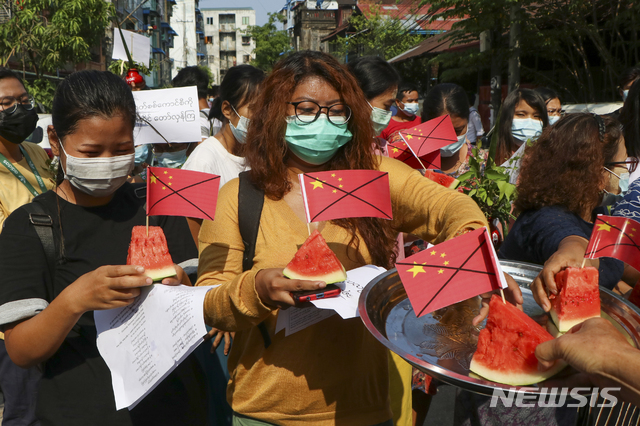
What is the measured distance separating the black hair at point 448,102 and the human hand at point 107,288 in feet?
15.0

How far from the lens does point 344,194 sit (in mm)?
1856

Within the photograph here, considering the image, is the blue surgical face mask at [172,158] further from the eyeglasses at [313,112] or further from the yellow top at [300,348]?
the yellow top at [300,348]

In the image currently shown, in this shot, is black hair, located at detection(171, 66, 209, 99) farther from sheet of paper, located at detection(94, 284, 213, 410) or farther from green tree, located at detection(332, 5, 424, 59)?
green tree, located at detection(332, 5, 424, 59)

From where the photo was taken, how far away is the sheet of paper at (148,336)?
1.71 meters

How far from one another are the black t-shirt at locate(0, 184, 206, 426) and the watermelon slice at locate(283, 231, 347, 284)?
31.5 inches

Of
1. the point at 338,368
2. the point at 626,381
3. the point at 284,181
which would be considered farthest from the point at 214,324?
the point at 626,381

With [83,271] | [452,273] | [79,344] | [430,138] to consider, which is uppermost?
[430,138]

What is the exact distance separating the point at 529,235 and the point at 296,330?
61.3 inches

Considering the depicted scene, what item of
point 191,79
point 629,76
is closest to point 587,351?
point 191,79

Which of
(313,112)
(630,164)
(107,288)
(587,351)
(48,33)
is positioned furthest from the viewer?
(48,33)

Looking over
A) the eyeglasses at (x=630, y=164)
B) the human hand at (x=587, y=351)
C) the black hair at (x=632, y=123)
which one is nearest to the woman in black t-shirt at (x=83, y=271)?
the human hand at (x=587, y=351)

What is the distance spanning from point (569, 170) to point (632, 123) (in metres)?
1.06

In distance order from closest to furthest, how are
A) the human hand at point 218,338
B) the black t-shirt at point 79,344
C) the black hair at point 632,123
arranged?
the black t-shirt at point 79,344
the human hand at point 218,338
the black hair at point 632,123

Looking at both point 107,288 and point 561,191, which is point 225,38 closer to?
point 561,191
